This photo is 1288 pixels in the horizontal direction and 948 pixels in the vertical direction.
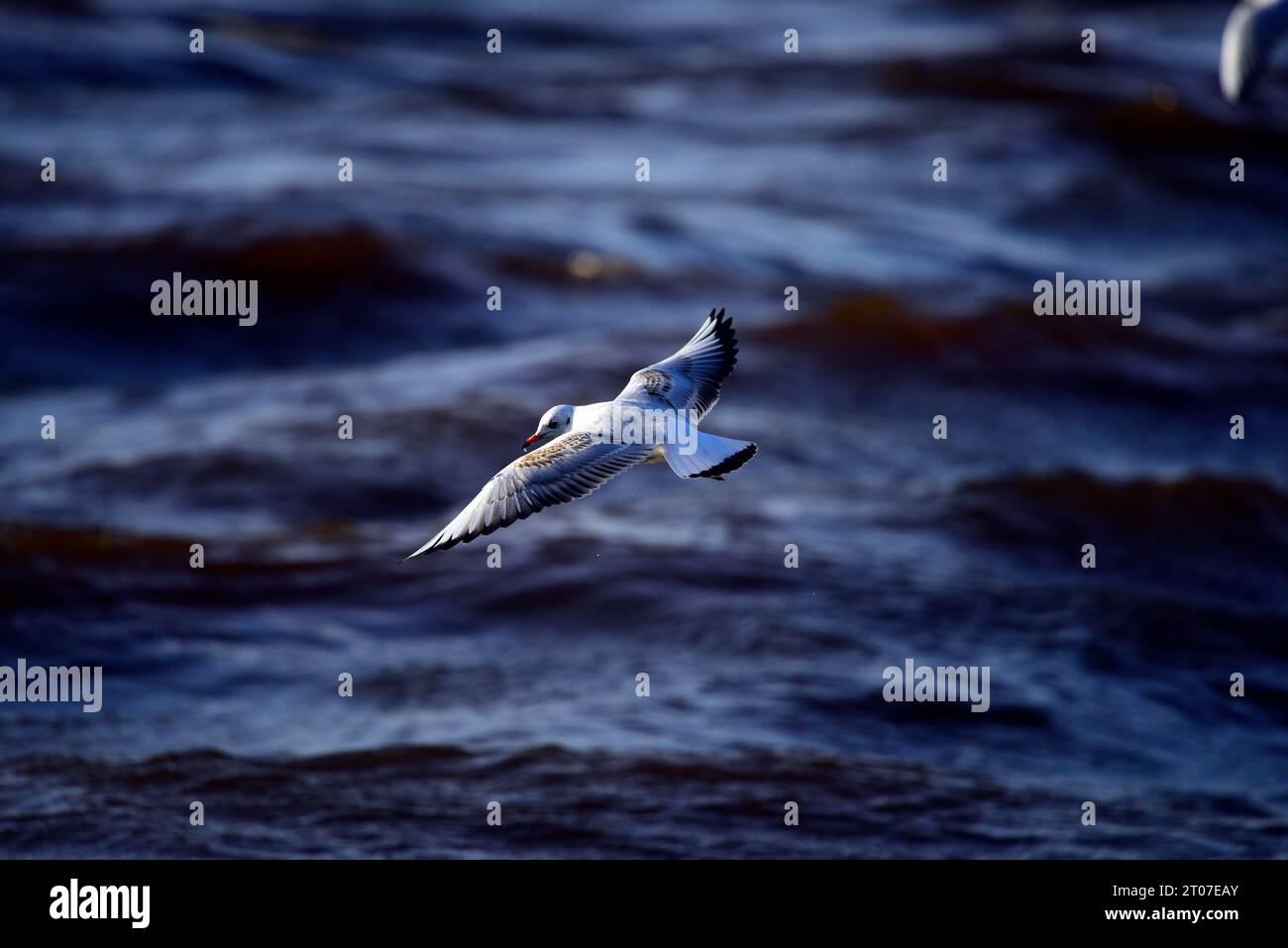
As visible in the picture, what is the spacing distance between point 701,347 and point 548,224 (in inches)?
417

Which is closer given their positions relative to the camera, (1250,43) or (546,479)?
(546,479)

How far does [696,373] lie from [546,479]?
36.9 inches

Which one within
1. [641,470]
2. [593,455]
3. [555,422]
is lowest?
[593,455]

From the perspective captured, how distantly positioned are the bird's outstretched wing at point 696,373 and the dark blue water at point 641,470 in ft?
8.84

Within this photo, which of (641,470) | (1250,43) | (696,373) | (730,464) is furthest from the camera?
(641,470)

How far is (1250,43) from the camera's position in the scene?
930 centimetres

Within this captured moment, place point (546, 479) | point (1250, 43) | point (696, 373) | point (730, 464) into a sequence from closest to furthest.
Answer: point (730, 464) → point (546, 479) → point (696, 373) → point (1250, 43)

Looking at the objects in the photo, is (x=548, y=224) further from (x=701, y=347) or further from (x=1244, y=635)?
(x=701, y=347)

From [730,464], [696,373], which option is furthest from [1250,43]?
[730,464]

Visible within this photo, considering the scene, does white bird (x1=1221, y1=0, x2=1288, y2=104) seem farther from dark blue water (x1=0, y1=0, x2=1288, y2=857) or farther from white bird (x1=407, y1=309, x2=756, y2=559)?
white bird (x1=407, y1=309, x2=756, y2=559)

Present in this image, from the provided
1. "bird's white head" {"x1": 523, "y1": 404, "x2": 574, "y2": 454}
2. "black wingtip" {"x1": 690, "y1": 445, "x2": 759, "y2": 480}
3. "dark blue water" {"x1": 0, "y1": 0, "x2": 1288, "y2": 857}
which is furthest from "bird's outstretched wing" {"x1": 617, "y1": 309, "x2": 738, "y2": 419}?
"dark blue water" {"x1": 0, "y1": 0, "x2": 1288, "y2": 857}

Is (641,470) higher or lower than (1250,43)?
lower

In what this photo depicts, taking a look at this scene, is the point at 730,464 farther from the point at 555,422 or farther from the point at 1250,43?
the point at 1250,43

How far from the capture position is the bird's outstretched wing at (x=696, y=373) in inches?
257
